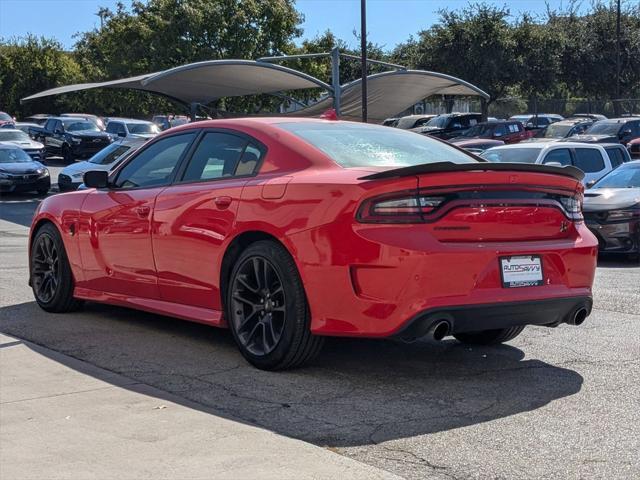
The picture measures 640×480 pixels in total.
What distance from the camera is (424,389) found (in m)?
5.88

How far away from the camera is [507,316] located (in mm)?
5816

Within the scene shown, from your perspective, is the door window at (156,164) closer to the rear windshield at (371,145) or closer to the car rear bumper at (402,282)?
the rear windshield at (371,145)

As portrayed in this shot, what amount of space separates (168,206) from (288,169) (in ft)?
3.70

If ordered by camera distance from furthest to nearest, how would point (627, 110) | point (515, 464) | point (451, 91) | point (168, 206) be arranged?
point (627, 110), point (451, 91), point (168, 206), point (515, 464)

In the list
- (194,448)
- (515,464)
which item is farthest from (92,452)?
(515,464)

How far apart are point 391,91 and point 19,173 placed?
12250 mm

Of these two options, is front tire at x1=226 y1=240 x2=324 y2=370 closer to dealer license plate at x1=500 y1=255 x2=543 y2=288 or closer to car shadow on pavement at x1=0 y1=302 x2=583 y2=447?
car shadow on pavement at x1=0 y1=302 x2=583 y2=447

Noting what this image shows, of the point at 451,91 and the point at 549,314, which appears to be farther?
the point at 451,91

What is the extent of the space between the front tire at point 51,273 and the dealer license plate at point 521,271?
3.82m

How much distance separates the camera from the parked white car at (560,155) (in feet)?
57.3

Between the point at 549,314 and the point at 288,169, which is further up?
the point at 288,169

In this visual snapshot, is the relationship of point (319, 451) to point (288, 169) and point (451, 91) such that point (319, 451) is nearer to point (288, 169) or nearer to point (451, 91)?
point (288, 169)

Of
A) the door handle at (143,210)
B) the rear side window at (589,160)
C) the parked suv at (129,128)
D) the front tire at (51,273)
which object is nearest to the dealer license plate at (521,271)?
the door handle at (143,210)

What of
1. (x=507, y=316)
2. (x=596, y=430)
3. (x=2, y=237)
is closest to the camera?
(x=596, y=430)
